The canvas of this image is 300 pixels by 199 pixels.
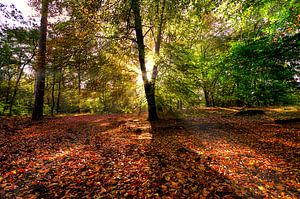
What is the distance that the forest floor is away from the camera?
9.93 ft

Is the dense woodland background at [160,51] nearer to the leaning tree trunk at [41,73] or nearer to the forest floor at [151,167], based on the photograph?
the leaning tree trunk at [41,73]

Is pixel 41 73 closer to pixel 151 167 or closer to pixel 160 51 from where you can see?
pixel 160 51

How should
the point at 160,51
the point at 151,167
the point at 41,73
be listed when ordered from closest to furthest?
the point at 151,167
the point at 160,51
the point at 41,73

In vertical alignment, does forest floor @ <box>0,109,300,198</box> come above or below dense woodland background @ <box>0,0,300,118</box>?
below

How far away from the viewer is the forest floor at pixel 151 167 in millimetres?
3025

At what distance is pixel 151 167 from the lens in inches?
156

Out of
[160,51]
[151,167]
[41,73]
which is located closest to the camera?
[151,167]

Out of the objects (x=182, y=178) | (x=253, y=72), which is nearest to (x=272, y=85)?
(x=253, y=72)

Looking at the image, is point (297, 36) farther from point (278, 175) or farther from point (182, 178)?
point (182, 178)

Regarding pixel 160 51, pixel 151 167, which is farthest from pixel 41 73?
pixel 151 167

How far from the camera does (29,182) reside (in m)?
3.31

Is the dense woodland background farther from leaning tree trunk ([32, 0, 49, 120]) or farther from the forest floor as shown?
the forest floor

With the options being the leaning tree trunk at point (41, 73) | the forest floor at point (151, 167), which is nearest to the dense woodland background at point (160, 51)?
the leaning tree trunk at point (41, 73)

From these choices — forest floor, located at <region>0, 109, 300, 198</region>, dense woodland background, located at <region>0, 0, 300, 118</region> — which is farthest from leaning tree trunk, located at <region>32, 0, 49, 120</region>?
forest floor, located at <region>0, 109, 300, 198</region>
